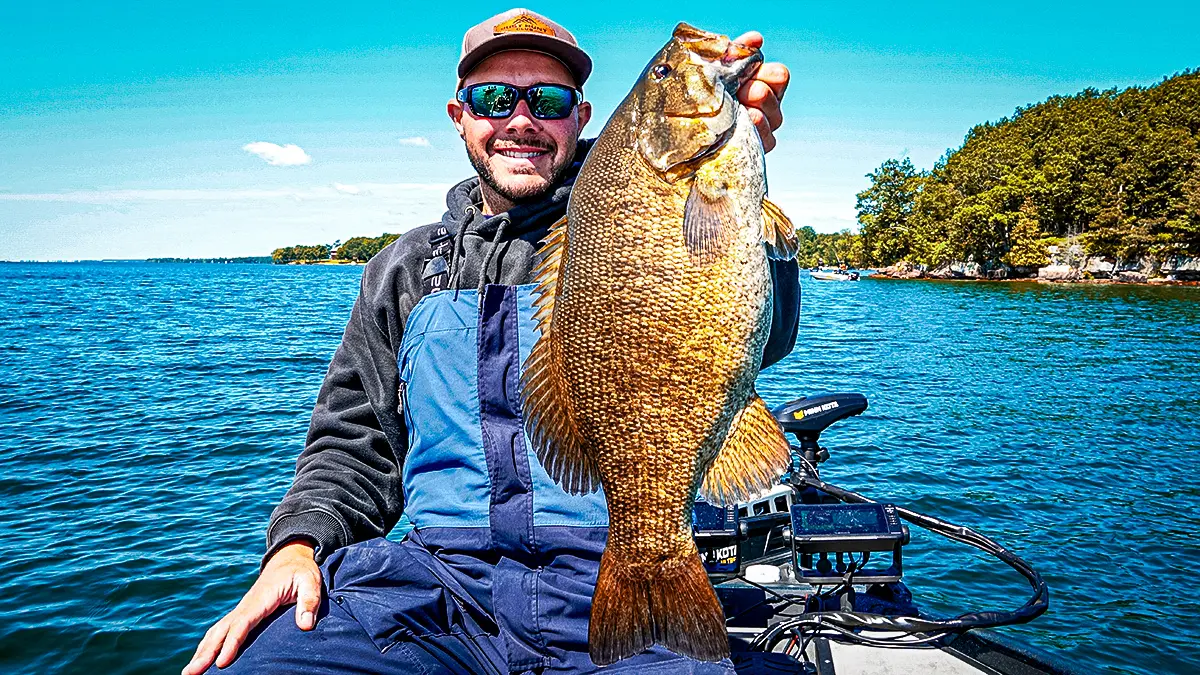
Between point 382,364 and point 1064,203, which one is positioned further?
point 1064,203

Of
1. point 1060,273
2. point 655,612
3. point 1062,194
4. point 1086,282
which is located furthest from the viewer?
point 1062,194

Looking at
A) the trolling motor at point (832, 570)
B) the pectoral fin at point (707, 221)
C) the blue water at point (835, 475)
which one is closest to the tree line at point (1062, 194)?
the blue water at point (835, 475)

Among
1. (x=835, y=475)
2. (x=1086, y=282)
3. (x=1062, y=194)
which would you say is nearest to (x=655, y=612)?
(x=835, y=475)

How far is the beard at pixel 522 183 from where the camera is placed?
11.3 ft

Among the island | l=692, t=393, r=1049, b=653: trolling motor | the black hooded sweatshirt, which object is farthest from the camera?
the island

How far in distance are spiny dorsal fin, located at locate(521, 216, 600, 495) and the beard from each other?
1071mm

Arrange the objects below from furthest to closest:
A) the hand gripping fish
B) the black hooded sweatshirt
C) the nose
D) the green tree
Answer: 1. the green tree
2. the nose
3. the black hooded sweatshirt
4. the hand gripping fish

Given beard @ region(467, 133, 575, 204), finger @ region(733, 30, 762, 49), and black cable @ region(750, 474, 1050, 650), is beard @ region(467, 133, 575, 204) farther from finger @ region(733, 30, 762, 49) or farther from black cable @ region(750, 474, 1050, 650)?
black cable @ region(750, 474, 1050, 650)

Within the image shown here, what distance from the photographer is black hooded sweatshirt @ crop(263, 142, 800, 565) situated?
128 inches

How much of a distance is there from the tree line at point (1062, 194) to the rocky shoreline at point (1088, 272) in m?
0.71

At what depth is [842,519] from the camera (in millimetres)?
3873

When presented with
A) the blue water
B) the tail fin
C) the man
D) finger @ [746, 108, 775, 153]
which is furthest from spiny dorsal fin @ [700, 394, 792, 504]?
the blue water

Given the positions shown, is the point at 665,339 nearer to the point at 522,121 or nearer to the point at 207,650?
the point at 522,121

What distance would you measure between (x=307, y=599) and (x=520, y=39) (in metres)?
2.42
